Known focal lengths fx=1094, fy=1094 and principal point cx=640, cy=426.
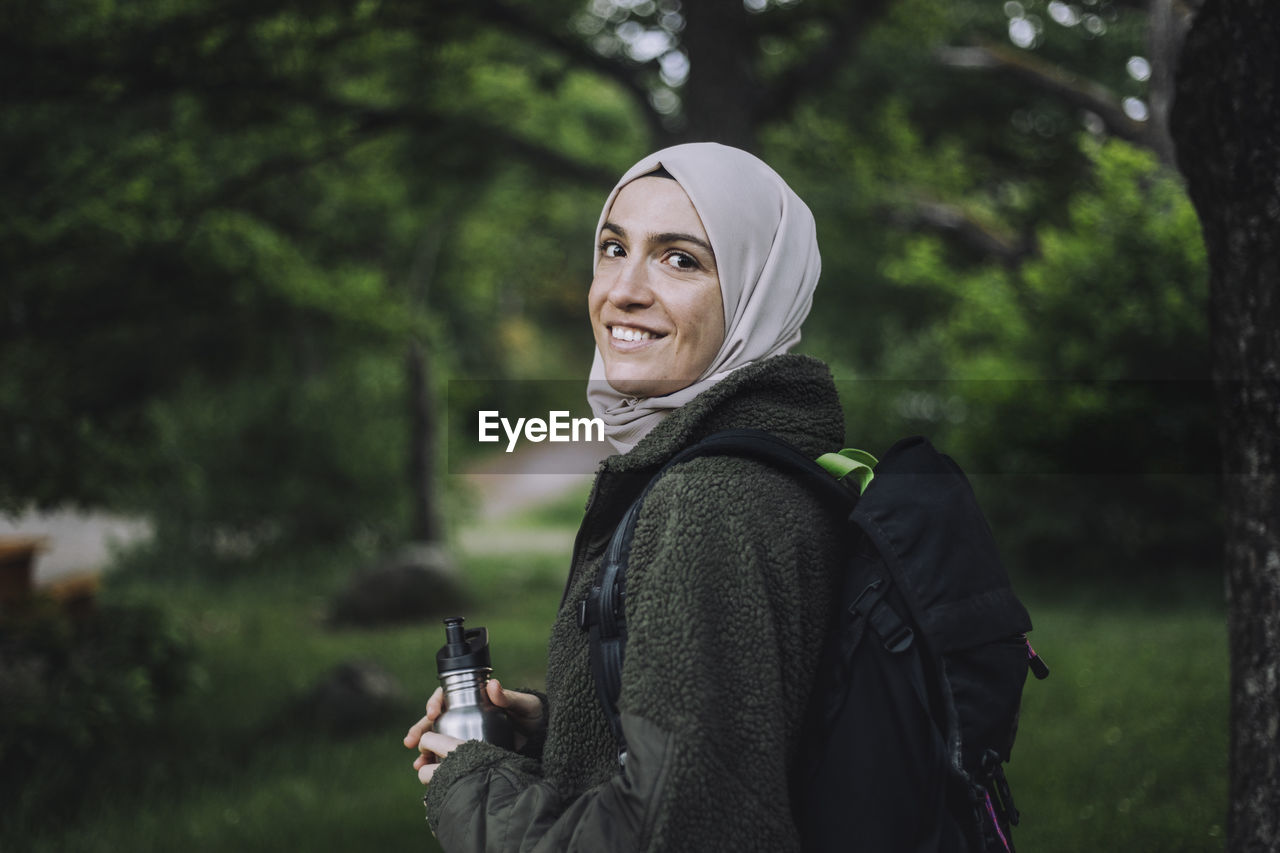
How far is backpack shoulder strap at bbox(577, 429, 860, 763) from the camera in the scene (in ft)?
5.13

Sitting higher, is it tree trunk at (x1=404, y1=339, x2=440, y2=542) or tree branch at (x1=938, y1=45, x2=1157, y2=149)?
tree branch at (x1=938, y1=45, x2=1157, y2=149)

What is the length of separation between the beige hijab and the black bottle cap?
42cm

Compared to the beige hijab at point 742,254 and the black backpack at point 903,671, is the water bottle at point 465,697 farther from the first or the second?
the beige hijab at point 742,254

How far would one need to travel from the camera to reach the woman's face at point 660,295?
1743 millimetres

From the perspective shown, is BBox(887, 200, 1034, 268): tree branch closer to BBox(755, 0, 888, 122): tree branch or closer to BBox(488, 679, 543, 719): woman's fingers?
BBox(755, 0, 888, 122): tree branch

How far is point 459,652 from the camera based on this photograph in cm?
178

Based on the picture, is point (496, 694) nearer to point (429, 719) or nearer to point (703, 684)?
point (429, 719)

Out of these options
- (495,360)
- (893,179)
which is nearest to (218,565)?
(893,179)

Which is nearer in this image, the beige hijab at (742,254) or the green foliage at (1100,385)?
the beige hijab at (742,254)

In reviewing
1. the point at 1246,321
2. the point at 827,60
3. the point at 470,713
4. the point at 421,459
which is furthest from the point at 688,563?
the point at 421,459

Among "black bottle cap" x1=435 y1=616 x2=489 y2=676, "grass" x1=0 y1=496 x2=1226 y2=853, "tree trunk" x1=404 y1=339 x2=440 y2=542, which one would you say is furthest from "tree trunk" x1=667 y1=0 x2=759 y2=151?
"tree trunk" x1=404 y1=339 x2=440 y2=542

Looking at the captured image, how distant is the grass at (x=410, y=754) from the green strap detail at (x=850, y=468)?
281 cm

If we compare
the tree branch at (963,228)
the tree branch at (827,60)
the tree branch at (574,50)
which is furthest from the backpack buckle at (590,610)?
Answer: the tree branch at (963,228)

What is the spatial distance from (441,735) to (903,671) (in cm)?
74
